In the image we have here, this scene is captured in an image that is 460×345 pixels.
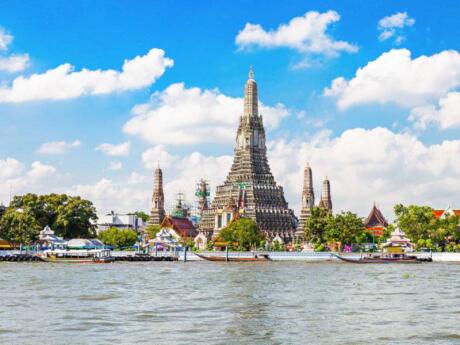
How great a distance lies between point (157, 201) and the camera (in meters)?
176

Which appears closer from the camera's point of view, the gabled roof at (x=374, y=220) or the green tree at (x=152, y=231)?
the green tree at (x=152, y=231)

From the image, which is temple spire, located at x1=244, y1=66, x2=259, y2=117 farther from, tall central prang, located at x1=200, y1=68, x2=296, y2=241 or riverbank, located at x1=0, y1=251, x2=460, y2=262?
riverbank, located at x1=0, y1=251, x2=460, y2=262

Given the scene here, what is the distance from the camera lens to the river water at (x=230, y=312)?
90.0ft

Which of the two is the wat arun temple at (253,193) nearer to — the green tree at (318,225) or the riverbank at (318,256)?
the green tree at (318,225)

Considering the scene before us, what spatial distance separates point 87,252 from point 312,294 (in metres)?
64.8

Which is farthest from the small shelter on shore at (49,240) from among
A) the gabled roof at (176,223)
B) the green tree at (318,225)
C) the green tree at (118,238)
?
the gabled roof at (176,223)

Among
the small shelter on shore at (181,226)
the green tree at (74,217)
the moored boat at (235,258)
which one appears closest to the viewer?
the moored boat at (235,258)

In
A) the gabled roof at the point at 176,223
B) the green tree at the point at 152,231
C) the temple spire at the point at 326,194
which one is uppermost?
the temple spire at the point at 326,194

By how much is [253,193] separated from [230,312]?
4820 inches

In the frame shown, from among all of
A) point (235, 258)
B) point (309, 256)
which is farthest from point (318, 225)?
point (235, 258)

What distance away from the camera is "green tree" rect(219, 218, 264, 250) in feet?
404

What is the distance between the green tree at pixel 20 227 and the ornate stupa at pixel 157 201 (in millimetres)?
62507

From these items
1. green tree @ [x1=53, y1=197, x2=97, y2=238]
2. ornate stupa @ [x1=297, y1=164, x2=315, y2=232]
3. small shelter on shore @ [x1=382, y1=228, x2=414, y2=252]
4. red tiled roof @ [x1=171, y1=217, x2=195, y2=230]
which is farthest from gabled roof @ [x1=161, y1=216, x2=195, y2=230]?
small shelter on shore @ [x1=382, y1=228, x2=414, y2=252]

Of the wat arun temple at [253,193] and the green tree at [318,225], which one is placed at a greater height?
the wat arun temple at [253,193]
